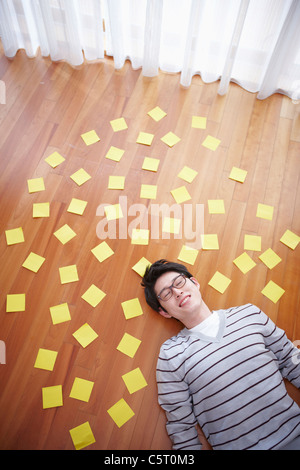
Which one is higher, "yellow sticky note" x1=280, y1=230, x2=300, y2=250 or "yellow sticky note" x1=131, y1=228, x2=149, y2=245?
"yellow sticky note" x1=280, y1=230, x2=300, y2=250

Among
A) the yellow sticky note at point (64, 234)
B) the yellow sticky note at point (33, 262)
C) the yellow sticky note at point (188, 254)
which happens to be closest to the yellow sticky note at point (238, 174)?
the yellow sticky note at point (188, 254)

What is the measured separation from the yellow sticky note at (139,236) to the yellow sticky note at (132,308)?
12.5 inches

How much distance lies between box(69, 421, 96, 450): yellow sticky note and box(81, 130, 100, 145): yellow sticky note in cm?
159

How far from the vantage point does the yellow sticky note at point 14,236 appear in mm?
1987

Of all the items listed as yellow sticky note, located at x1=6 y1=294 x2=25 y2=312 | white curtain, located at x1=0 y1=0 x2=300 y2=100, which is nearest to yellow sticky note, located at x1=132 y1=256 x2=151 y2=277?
yellow sticky note, located at x1=6 y1=294 x2=25 y2=312

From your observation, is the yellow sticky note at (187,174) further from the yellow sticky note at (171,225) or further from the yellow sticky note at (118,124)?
the yellow sticky note at (118,124)

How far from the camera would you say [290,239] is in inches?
77.9

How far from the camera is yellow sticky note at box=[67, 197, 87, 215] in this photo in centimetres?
205

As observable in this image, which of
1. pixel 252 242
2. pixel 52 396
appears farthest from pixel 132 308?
pixel 252 242

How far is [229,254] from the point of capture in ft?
6.39

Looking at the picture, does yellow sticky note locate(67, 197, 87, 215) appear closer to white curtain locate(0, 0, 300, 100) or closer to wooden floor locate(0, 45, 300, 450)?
wooden floor locate(0, 45, 300, 450)

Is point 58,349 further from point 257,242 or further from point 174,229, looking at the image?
point 257,242

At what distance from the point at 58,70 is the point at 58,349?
1.94m
